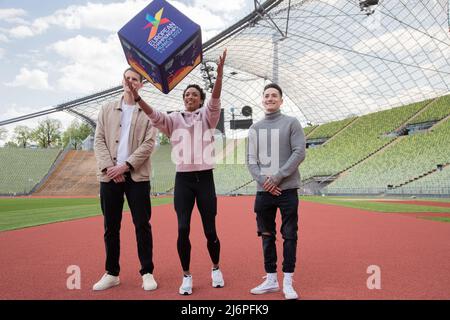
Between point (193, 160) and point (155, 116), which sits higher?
point (155, 116)

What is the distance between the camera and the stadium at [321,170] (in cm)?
458

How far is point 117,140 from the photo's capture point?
4.10 meters

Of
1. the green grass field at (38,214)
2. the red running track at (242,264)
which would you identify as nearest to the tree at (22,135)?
the green grass field at (38,214)

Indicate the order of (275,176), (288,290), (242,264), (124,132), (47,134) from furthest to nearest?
(47,134), (242,264), (124,132), (275,176), (288,290)

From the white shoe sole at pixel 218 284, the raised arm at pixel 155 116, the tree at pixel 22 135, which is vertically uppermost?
the tree at pixel 22 135

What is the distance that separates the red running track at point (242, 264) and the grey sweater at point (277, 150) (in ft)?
3.73

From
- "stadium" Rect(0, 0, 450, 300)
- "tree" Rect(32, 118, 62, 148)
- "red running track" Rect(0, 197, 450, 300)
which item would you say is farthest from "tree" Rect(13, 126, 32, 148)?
"red running track" Rect(0, 197, 450, 300)

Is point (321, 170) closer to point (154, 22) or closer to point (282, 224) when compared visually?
point (154, 22)

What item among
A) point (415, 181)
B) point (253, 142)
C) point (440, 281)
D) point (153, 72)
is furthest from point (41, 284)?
point (415, 181)

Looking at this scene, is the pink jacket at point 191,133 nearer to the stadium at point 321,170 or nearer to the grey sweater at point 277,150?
the grey sweater at point 277,150

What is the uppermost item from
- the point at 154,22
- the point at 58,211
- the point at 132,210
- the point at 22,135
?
the point at 22,135

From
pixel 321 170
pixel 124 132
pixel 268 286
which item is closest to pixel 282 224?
pixel 268 286

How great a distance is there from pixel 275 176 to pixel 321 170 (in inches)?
1412

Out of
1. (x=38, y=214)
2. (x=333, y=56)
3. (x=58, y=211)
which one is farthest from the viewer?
(x=333, y=56)
